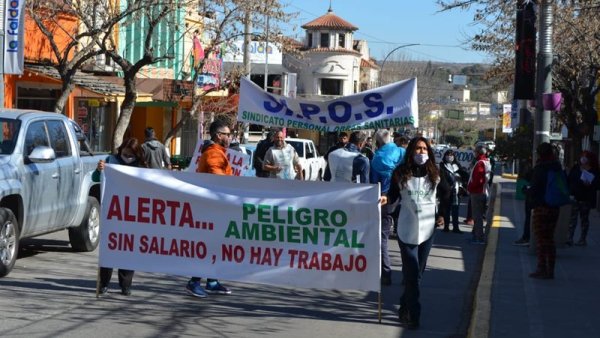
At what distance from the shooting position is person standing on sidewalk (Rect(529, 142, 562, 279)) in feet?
42.2

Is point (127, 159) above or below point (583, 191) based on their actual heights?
above

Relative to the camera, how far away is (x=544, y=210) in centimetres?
1306

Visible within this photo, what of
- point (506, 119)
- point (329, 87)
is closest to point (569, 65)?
point (506, 119)

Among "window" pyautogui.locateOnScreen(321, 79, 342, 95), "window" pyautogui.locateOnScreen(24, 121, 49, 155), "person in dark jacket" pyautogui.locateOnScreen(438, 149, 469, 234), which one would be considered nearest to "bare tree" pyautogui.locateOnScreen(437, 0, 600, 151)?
"person in dark jacket" pyautogui.locateOnScreen(438, 149, 469, 234)

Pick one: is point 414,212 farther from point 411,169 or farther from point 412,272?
point 412,272

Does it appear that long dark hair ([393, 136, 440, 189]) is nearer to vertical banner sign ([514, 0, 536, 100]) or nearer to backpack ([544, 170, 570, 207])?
backpack ([544, 170, 570, 207])

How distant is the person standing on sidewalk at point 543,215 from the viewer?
507 inches

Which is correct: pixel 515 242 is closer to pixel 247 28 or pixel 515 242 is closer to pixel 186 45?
pixel 247 28

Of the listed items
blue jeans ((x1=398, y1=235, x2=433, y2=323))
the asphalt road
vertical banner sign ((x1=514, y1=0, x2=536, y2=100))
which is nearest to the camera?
the asphalt road

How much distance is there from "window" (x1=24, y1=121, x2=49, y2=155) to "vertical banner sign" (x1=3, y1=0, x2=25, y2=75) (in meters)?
8.35

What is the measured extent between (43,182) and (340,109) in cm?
398

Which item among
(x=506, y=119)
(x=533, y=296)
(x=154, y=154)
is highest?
(x=506, y=119)

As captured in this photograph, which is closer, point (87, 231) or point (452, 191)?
point (87, 231)

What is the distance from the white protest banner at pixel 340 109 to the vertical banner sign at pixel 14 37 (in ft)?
27.4
